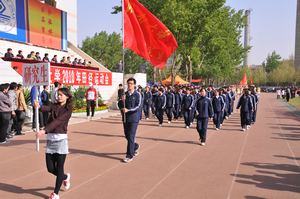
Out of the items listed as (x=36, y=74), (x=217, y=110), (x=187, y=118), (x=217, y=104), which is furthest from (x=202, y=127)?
(x=36, y=74)

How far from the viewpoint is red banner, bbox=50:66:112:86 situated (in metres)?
19.6

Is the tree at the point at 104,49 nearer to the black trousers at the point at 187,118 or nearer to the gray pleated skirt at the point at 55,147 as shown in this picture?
the black trousers at the point at 187,118

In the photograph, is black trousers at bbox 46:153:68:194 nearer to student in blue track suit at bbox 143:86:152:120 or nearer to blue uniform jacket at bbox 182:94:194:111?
blue uniform jacket at bbox 182:94:194:111

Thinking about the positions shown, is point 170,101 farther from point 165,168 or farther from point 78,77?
point 165,168

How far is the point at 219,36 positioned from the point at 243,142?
2895 centimetres

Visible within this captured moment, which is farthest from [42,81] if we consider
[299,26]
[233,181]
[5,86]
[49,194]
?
[299,26]

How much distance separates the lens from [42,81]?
923 cm

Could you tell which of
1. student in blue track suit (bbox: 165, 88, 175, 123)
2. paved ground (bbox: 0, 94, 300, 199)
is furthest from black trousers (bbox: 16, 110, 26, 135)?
student in blue track suit (bbox: 165, 88, 175, 123)

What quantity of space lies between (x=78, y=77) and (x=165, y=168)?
50.5ft

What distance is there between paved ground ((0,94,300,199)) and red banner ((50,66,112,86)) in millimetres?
8075

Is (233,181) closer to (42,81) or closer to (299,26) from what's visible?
(42,81)

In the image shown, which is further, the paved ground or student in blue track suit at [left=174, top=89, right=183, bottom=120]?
student in blue track suit at [left=174, top=89, right=183, bottom=120]

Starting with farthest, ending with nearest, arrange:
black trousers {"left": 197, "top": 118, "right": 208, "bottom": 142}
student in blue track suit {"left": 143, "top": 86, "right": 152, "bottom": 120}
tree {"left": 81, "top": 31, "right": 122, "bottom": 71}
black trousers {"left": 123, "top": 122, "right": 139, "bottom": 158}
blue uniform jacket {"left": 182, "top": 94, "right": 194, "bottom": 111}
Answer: tree {"left": 81, "top": 31, "right": 122, "bottom": 71} < student in blue track suit {"left": 143, "top": 86, "right": 152, "bottom": 120} < blue uniform jacket {"left": 182, "top": 94, "right": 194, "bottom": 111} < black trousers {"left": 197, "top": 118, "right": 208, "bottom": 142} < black trousers {"left": 123, "top": 122, "right": 139, "bottom": 158}

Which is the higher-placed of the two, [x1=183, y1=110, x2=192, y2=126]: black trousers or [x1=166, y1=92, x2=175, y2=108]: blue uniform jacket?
[x1=166, y1=92, x2=175, y2=108]: blue uniform jacket
